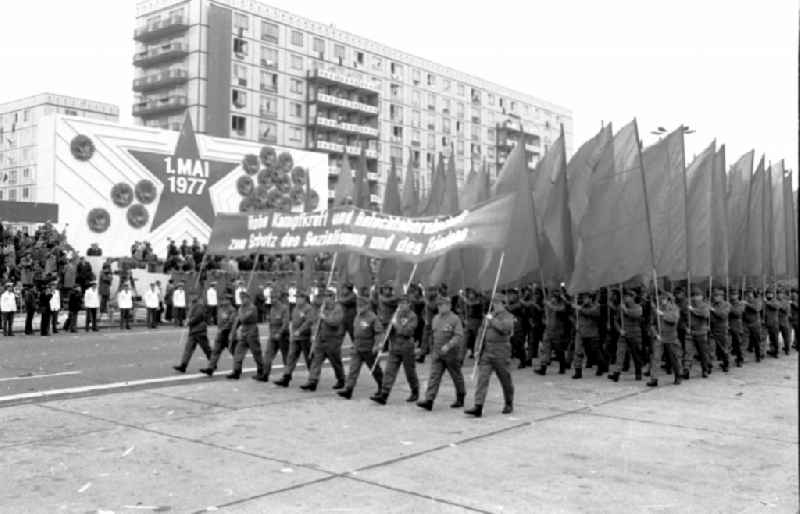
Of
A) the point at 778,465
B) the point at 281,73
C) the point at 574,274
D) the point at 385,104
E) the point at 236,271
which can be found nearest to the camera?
the point at 778,465

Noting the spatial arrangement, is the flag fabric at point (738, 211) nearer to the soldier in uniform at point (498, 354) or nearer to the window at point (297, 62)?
the soldier in uniform at point (498, 354)

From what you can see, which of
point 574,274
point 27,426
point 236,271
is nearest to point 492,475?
point 27,426

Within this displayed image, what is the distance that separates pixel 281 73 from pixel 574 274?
55908 mm

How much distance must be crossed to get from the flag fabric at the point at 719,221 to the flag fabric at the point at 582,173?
241 centimetres

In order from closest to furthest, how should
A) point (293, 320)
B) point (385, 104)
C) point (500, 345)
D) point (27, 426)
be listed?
point (27, 426)
point (500, 345)
point (293, 320)
point (385, 104)

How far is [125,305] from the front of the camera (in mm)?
23375

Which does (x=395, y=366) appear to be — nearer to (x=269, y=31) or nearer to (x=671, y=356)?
(x=671, y=356)

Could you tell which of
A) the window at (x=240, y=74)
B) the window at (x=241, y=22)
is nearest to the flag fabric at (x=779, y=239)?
the window at (x=240, y=74)

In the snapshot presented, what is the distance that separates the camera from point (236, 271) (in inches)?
1080

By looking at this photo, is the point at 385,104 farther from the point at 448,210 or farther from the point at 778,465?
the point at 778,465

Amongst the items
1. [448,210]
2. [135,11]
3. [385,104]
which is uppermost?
[135,11]

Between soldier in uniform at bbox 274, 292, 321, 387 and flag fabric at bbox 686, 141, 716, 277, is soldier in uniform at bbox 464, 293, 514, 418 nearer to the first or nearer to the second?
soldier in uniform at bbox 274, 292, 321, 387

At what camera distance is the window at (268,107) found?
64.5 metres

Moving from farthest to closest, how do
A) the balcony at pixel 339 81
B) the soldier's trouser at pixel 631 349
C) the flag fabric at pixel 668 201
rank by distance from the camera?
1. the balcony at pixel 339 81
2. the flag fabric at pixel 668 201
3. the soldier's trouser at pixel 631 349
